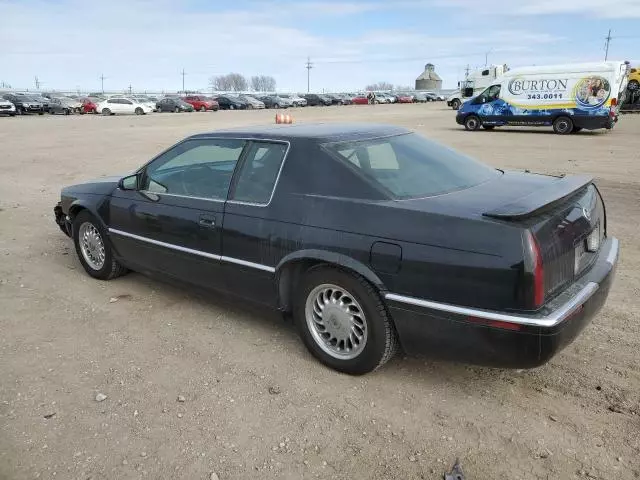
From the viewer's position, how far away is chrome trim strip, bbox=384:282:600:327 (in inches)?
101

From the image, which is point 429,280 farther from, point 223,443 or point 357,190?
point 223,443

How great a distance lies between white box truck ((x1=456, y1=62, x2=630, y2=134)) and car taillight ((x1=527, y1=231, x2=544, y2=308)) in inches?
773

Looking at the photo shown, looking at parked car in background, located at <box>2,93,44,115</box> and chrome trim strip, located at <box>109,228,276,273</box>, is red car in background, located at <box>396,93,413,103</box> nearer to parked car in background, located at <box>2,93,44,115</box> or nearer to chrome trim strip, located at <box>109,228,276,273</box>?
parked car in background, located at <box>2,93,44,115</box>

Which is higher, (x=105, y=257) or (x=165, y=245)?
(x=165, y=245)

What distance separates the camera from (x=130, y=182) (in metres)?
4.51

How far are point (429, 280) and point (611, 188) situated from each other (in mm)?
7592

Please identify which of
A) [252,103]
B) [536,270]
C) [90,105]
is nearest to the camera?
[536,270]

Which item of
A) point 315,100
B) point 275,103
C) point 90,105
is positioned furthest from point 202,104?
point 315,100

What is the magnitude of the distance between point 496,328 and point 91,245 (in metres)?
3.94

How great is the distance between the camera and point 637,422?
2.76m

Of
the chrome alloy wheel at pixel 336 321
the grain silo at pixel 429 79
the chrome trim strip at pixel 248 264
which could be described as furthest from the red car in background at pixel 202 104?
the grain silo at pixel 429 79

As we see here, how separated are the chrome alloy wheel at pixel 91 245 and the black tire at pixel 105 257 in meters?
Answer: 0.03

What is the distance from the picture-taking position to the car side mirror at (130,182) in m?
4.47

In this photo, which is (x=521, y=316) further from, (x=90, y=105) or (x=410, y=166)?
(x=90, y=105)
